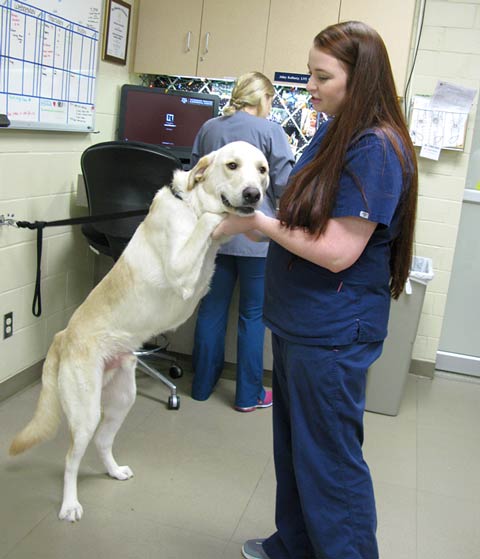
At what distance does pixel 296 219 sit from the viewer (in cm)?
141

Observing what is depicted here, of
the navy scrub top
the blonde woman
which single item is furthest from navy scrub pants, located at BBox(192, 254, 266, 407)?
the navy scrub top

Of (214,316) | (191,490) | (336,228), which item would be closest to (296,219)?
(336,228)

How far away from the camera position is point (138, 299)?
6.21ft

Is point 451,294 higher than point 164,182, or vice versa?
point 164,182

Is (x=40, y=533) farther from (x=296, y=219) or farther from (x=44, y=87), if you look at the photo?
(x=44, y=87)

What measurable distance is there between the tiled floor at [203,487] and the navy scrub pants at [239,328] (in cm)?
11

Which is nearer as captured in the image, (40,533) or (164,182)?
(40,533)

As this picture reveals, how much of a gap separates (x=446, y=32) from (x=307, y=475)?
278cm

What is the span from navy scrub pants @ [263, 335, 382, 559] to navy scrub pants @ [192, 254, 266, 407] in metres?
1.34

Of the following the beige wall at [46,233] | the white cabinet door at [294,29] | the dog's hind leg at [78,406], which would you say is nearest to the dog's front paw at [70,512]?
the dog's hind leg at [78,406]

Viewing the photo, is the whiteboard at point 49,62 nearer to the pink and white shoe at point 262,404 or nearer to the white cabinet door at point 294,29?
the white cabinet door at point 294,29

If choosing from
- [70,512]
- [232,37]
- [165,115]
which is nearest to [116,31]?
[165,115]

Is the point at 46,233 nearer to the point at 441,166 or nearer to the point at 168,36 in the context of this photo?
the point at 168,36

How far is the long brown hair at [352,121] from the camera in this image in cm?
136
